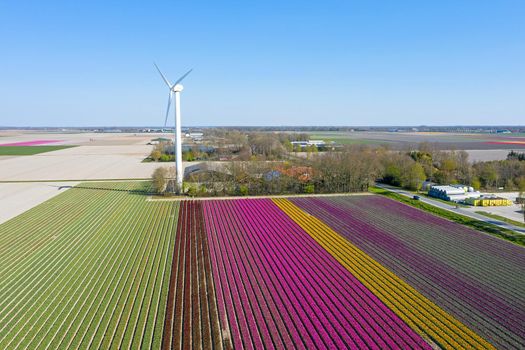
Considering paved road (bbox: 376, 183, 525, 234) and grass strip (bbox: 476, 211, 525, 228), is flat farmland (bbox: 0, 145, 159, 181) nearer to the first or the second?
paved road (bbox: 376, 183, 525, 234)

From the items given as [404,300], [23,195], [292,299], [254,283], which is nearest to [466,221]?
[404,300]

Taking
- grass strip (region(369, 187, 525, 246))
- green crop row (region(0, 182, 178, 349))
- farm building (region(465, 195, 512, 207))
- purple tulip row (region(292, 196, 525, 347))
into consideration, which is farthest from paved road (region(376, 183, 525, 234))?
green crop row (region(0, 182, 178, 349))

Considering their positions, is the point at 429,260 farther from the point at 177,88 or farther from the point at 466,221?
the point at 177,88

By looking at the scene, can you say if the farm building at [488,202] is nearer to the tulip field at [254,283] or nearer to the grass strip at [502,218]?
the grass strip at [502,218]

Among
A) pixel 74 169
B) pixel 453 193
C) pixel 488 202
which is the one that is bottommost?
pixel 488 202

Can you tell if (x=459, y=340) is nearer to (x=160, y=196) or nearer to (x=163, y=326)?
(x=163, y=326)
